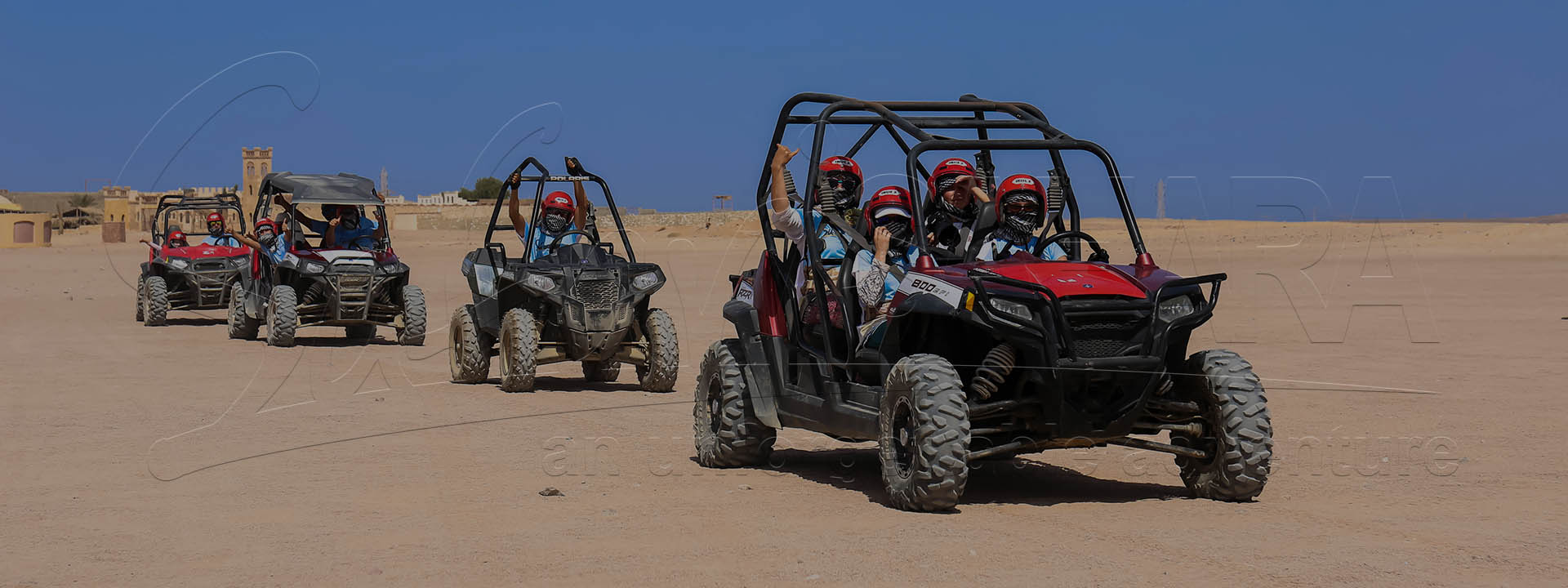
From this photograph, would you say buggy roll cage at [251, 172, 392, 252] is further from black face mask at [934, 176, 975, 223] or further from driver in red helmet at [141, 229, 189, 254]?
black face mask at [934, 176, 975, 223]

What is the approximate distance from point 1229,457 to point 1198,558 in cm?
145

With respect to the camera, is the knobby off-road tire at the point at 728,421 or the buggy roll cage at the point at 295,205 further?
the buggy roll cage at the point at 295,205

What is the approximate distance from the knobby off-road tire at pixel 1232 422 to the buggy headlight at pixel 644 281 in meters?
7.66

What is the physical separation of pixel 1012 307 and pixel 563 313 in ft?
26.3

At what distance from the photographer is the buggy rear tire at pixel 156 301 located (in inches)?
1078

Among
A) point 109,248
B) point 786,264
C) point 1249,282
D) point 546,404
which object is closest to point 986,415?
point 786,264

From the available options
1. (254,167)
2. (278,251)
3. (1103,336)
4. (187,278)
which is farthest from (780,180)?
(254,167)

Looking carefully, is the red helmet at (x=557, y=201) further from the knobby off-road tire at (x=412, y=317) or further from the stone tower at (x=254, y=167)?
the stone tower at (x=254, y=167)

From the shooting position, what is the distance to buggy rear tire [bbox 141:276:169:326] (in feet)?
89.9

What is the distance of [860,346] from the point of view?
9398 mm

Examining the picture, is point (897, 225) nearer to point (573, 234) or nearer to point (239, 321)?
point (573, 234)

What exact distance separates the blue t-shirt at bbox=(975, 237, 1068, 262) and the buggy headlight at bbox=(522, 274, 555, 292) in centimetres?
675

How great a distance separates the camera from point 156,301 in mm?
27391

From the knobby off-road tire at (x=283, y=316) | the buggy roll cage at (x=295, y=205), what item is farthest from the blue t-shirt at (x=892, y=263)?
the knobby off-road tire at (x=283, y=316)
